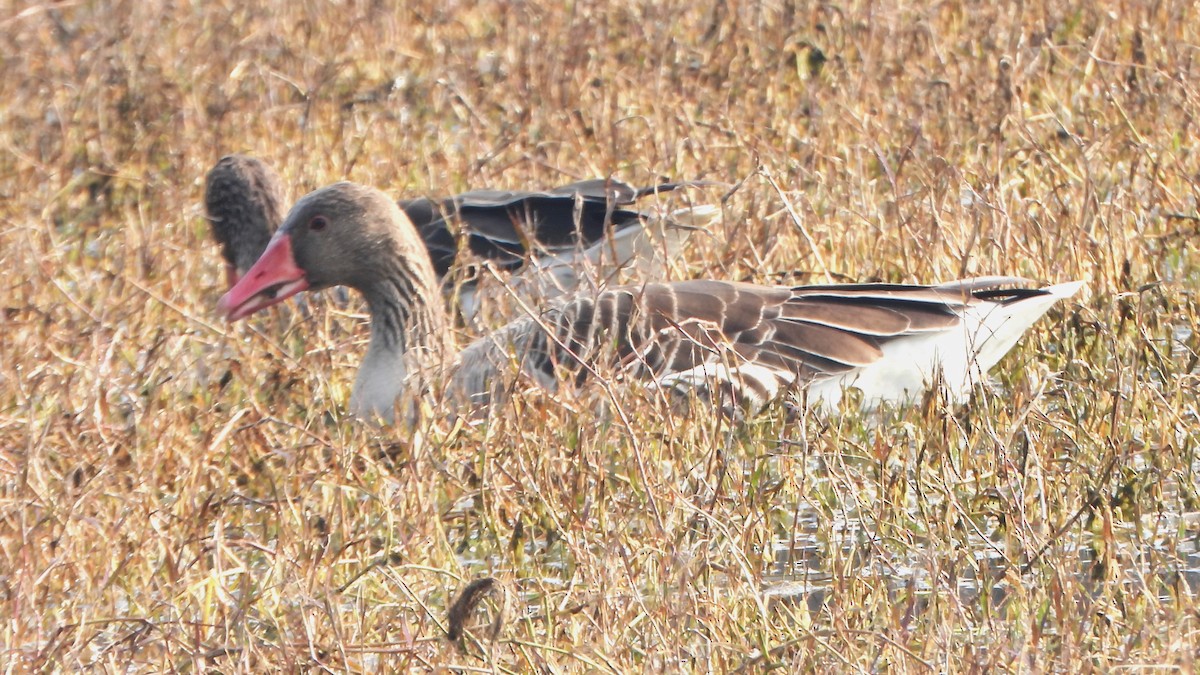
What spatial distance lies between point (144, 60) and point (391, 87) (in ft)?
4.26

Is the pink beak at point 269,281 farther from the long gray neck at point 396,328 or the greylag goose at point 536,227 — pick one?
the greylag goose at point 536,227

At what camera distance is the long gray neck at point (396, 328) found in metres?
5.90

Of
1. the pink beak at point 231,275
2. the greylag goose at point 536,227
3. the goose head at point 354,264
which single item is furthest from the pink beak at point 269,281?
the pink beak at point 231,275

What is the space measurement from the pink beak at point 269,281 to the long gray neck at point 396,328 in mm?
249

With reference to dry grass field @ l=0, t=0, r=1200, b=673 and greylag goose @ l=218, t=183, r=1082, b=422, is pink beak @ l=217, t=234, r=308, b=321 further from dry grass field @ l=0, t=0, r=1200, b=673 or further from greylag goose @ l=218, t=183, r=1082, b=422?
greylag goose @ l=218, t=183, r=1082, b=422

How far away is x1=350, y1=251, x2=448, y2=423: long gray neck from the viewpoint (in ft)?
19.4

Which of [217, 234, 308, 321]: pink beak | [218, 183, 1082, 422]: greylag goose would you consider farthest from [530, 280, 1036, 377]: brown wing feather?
[217, 234, 308, 321]: pink beak

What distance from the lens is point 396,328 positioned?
6273 millimetres

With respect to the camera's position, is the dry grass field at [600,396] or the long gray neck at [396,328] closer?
the dry grass field at [600,396]

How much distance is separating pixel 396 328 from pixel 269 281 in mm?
475

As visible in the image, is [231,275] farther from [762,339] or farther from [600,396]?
[600,396]

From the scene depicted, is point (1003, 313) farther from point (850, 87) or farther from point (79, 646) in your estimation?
point (850, 87)

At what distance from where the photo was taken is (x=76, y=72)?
32.2ft

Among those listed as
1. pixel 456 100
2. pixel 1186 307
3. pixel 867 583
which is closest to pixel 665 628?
pixel 867 583
